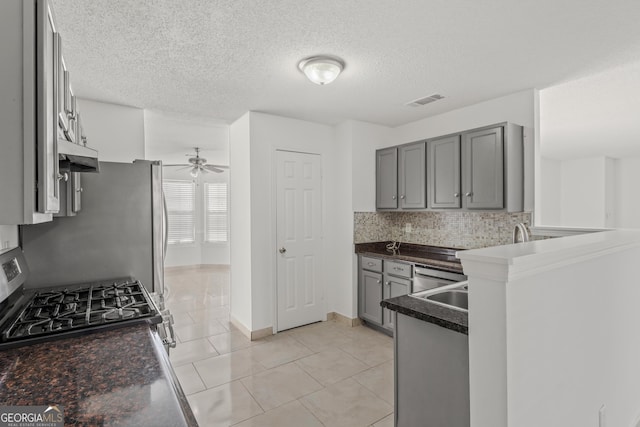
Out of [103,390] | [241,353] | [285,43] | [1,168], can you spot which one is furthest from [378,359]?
[1,168]

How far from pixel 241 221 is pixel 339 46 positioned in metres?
2.38

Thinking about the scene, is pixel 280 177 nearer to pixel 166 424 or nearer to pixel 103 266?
pixel 103 266

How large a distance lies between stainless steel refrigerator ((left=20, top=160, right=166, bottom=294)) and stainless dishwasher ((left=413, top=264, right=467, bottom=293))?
7.86 ft

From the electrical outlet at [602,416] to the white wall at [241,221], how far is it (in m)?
3.00

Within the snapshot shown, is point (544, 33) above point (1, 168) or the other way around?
above

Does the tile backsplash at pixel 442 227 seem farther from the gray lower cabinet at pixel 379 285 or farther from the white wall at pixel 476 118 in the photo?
the white wall at pixel 476 118

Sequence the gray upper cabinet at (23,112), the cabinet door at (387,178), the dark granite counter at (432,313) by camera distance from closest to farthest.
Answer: the gray upper cabinet at (23,112) → the dark granite counter at (432,313) → the cabinet door at (387,178)

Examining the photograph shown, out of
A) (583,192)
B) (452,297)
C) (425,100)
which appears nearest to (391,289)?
(452,297)

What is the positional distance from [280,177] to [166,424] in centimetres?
324

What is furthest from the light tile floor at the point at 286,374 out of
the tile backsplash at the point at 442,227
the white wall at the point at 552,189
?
the white wall at the point at 552,189

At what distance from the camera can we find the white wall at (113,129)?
3211 mm

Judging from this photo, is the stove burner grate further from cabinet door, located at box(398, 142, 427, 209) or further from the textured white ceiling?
cabinet door, located at box(398, 142, 427, 209)

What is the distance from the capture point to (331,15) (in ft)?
6.16

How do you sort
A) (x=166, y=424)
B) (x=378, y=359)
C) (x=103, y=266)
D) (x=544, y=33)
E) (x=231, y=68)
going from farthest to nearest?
(x=378, y=359)
(x=231, y=68)
(x=103, y=266)
(x=544, y=33)
(x=166, y=424)
